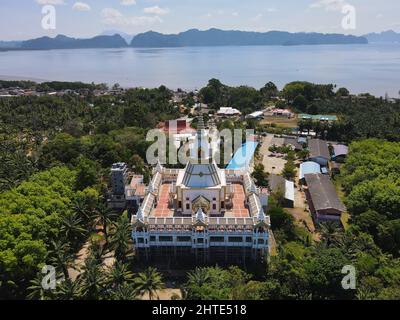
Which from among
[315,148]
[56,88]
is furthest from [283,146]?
[56,88]

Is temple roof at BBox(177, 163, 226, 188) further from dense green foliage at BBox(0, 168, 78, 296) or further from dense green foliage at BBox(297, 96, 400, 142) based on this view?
dense green foliage at BBox(297, 96, 400, 142)

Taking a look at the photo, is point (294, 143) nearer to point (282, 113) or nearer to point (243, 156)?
point (243, 156)

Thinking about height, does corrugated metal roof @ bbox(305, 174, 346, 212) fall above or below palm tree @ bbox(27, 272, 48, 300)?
above

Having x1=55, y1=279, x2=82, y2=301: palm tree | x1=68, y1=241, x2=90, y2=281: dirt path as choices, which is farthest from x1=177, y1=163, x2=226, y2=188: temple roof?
x1=55, y1=279, x2=82, y2=301: palm tree

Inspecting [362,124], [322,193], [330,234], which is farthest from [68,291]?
[362,124]

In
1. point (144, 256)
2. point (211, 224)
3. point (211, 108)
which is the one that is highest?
point (211, 108)

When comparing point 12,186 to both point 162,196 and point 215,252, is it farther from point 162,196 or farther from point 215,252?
point 215,252
